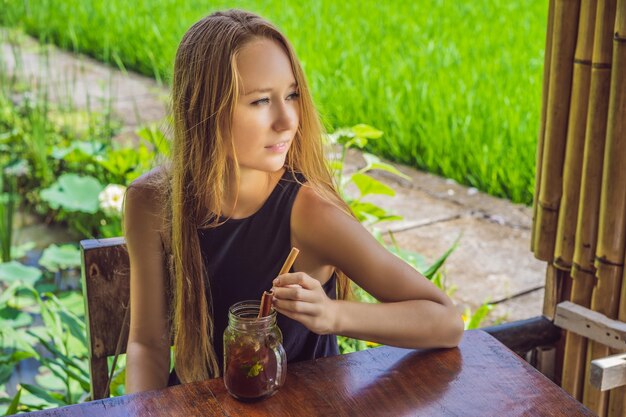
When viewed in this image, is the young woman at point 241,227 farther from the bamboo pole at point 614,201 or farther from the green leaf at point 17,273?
the green leaf at point 17,273

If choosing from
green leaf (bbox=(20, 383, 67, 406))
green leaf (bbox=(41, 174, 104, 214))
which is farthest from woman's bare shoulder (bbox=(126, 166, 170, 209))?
green leaf (bbox=(41, 174, 104, 214))

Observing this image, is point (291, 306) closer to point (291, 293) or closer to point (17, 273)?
point (291, 293)

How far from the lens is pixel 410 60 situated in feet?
17.0

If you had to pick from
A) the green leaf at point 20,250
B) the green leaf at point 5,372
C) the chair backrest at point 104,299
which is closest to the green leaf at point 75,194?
the green leaf at point 20,250

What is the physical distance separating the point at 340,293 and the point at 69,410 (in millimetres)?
629

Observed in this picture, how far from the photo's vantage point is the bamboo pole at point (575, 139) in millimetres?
1920

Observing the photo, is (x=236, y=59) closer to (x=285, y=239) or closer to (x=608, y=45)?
(x=285, y=239)

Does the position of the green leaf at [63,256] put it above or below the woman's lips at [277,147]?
below

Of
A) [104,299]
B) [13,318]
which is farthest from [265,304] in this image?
[13,318]

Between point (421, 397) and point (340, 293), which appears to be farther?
point (340, 293)

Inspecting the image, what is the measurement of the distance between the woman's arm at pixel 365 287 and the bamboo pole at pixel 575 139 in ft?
2.07

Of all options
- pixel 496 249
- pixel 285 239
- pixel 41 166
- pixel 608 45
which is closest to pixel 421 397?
pixel 285 239

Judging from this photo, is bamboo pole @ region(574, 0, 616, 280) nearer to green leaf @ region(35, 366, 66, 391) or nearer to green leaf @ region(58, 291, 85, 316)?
green leaf @ region(35, 366, 66, 391)

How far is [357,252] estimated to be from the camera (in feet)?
5.15
